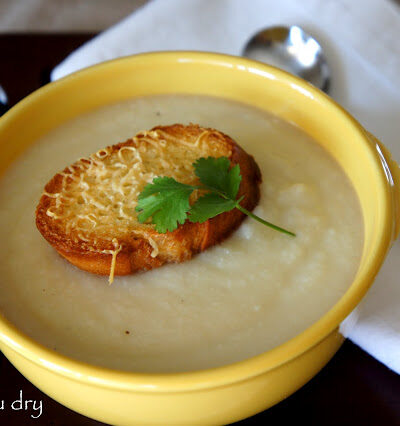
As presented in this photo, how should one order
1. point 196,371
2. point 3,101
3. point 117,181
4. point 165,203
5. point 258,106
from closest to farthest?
1. point 196,371
2. point 165,203
3. point 117,181
4. point 258,106
5. point 3,101

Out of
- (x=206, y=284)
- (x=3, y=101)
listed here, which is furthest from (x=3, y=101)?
(x=206, y=284)

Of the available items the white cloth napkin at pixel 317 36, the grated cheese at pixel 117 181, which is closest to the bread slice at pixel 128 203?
the grated cheese at pixel 117 181

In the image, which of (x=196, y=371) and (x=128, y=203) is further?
(x=128, y=203)

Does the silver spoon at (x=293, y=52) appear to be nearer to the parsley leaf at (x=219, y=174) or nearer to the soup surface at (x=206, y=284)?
the soup surface at (x=206, y=284)

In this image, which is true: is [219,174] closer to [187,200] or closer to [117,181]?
[187,200]

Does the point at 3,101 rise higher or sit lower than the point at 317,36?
lower

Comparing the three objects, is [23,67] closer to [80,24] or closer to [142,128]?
[142,128]

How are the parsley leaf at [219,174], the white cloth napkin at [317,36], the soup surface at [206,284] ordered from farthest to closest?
the white cloth napkin at [317,36], the parsley leaf at [219,174], the soup surface at [206,284]
